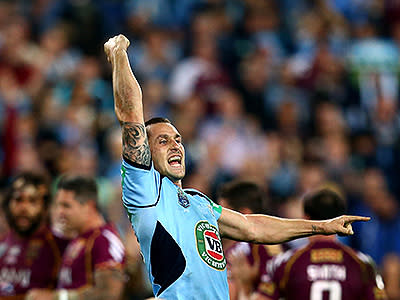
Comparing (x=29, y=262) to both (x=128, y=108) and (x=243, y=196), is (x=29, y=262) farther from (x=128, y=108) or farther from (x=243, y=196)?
(x=128, y=108)

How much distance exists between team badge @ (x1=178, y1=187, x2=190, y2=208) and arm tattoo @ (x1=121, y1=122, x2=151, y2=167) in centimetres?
42

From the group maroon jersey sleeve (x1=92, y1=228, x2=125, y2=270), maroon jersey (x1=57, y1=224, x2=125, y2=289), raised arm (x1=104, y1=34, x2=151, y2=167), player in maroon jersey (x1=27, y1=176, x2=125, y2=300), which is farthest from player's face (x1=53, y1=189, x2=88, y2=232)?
raised arm (x1=104, y1=34, x2=151, y2=167)

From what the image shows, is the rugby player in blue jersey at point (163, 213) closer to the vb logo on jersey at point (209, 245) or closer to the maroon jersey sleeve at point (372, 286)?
the vb logo on jersey at point (209, 245)

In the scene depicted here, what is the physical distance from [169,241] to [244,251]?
2193 mm

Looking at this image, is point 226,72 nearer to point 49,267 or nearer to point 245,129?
point 245,129

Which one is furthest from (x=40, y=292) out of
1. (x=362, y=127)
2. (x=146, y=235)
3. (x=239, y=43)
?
(x=239, y=43)

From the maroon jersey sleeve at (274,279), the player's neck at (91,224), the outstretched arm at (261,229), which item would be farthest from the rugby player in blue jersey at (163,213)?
the player's neck at (91,224)

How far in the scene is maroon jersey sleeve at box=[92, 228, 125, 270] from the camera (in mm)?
6973

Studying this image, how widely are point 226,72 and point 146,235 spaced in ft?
30.3

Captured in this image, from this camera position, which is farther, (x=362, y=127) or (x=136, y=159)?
(x=362, y=127)

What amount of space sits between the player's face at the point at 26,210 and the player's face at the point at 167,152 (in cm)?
269

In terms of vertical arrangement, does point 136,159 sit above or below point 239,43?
below

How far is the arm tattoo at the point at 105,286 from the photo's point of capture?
22.5 ft

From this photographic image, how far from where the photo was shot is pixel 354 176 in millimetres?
11992
